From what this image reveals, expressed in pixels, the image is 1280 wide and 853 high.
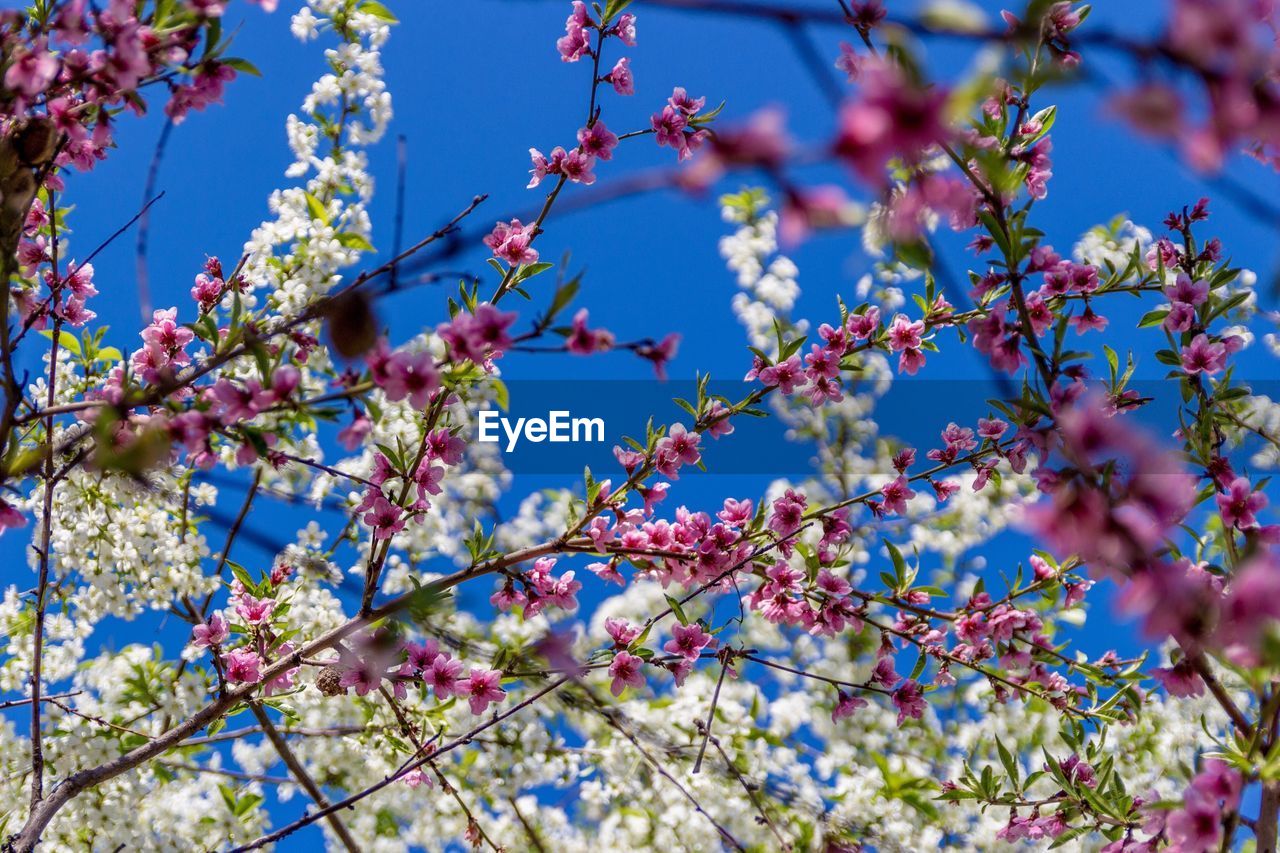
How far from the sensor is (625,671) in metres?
2.43

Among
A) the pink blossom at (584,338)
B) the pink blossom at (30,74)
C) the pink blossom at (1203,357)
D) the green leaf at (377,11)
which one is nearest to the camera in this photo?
the pink blossom at (584,338)

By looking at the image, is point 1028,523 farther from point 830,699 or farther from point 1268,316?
point 830,699

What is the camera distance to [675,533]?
247 centimetres

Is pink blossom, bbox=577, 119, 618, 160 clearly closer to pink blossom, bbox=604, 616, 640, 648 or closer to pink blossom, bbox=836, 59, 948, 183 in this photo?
pink blossom, bbox=604, 616, 640, 648

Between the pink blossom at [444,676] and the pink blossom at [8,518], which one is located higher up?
the pink blossom at [8,518]

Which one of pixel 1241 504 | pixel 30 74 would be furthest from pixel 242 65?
pixel 1241 504

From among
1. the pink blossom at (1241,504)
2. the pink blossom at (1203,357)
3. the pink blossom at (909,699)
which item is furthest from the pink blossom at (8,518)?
the pink blossom at (1203,357)

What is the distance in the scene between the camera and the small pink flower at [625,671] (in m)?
2.40

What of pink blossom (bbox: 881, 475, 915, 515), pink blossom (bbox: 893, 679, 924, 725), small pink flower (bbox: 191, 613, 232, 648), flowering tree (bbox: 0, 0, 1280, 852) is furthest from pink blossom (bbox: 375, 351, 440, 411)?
pink blossom (bbox: 893, 679, 924, 725)

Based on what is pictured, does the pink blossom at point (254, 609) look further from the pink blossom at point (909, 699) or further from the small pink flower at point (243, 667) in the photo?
the pink blossom at point (909, 699)

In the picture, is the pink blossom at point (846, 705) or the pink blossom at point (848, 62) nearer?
the pink blossom at point (848, 62)

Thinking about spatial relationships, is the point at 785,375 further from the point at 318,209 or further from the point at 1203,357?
the point at 318,209

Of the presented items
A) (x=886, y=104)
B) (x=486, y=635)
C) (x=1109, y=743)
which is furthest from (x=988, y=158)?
(x=1109, y=743)

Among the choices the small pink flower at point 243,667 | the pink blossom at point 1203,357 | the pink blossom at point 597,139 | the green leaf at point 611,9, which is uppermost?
the green leaf at point 611,9
